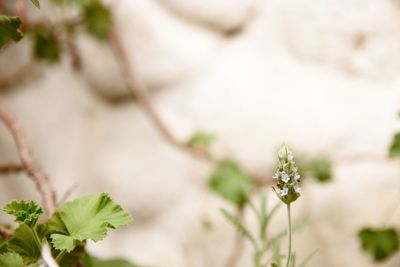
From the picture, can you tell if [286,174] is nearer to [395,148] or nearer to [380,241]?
[395,148]

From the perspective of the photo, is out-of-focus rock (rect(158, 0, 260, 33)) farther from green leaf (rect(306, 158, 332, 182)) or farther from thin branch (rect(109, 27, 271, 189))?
green leaf (rect(306, 158, 332, 182))

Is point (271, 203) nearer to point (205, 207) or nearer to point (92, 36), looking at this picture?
point (205, 207)

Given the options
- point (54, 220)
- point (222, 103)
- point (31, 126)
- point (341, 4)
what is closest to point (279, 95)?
point (222, 103)

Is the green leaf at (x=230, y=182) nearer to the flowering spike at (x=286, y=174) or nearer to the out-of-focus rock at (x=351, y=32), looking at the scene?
the out-of-focus rock at (x=351, y=32)

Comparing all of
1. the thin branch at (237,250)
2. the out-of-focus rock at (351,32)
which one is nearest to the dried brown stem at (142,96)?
the thin branch at (237,250)

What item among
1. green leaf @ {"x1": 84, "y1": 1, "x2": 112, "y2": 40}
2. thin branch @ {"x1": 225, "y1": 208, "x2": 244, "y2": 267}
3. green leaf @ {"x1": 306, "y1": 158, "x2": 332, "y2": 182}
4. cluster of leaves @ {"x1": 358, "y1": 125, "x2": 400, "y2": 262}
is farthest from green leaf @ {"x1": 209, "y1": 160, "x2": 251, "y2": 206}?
green leaf @ {"x1": 84, "y1": 1, "x2": 112, "y2": 40}

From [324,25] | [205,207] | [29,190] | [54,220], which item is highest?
[324,25]

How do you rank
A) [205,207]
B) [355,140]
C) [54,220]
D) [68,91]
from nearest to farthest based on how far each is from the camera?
[54,220]
[355,140]
[205,207]
[68,91]
